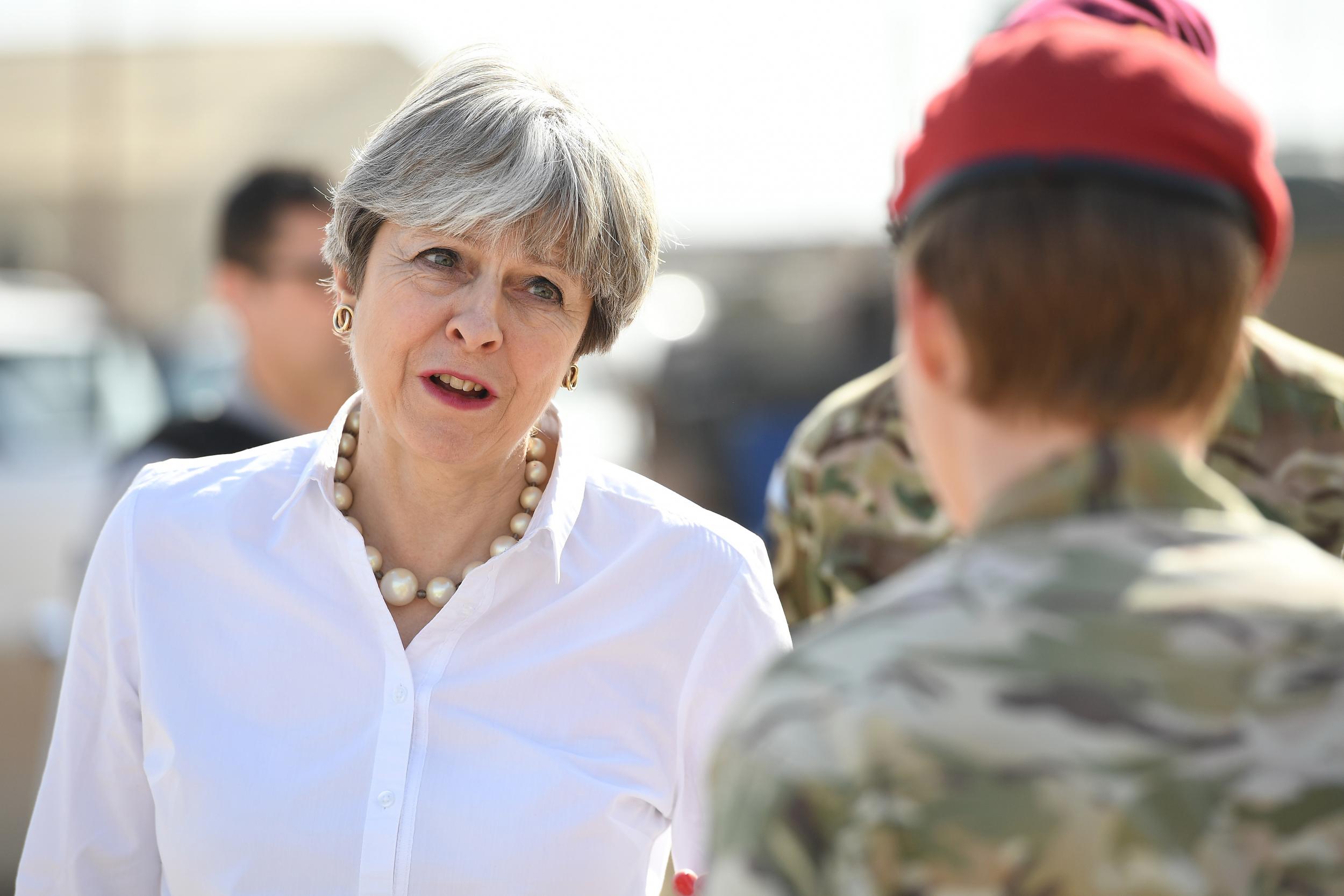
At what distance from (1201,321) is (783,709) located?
1.50 feet

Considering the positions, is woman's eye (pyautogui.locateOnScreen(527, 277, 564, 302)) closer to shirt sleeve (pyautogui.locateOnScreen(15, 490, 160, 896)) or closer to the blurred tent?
shirt sleeve (pyautogui.locateOnScreen(15, 490, 160, 896))

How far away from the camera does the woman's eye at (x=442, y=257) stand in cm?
221

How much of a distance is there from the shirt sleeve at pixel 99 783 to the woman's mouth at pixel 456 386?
544mm

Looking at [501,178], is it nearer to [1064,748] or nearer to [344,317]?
[344,317]

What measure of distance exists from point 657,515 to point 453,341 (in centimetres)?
43

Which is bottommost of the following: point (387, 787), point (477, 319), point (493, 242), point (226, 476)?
point (387, 787)

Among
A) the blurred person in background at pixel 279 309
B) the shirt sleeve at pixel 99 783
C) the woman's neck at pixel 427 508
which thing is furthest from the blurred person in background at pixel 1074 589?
the blurred person in background at pixel 279 309

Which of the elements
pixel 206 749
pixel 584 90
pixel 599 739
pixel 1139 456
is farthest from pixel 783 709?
pixel 584 90

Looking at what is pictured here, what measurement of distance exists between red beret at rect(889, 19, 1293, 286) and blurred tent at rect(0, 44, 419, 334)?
29.1 m

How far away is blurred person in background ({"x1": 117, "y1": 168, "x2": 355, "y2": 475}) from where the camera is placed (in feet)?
12.3

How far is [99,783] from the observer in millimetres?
2119

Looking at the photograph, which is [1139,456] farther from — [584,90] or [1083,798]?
[584,90]

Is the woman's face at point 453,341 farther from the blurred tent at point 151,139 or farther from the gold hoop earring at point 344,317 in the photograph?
the blurred tent at point 151,139

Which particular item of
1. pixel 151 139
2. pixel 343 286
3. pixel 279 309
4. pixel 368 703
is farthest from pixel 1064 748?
pixel 151 139
